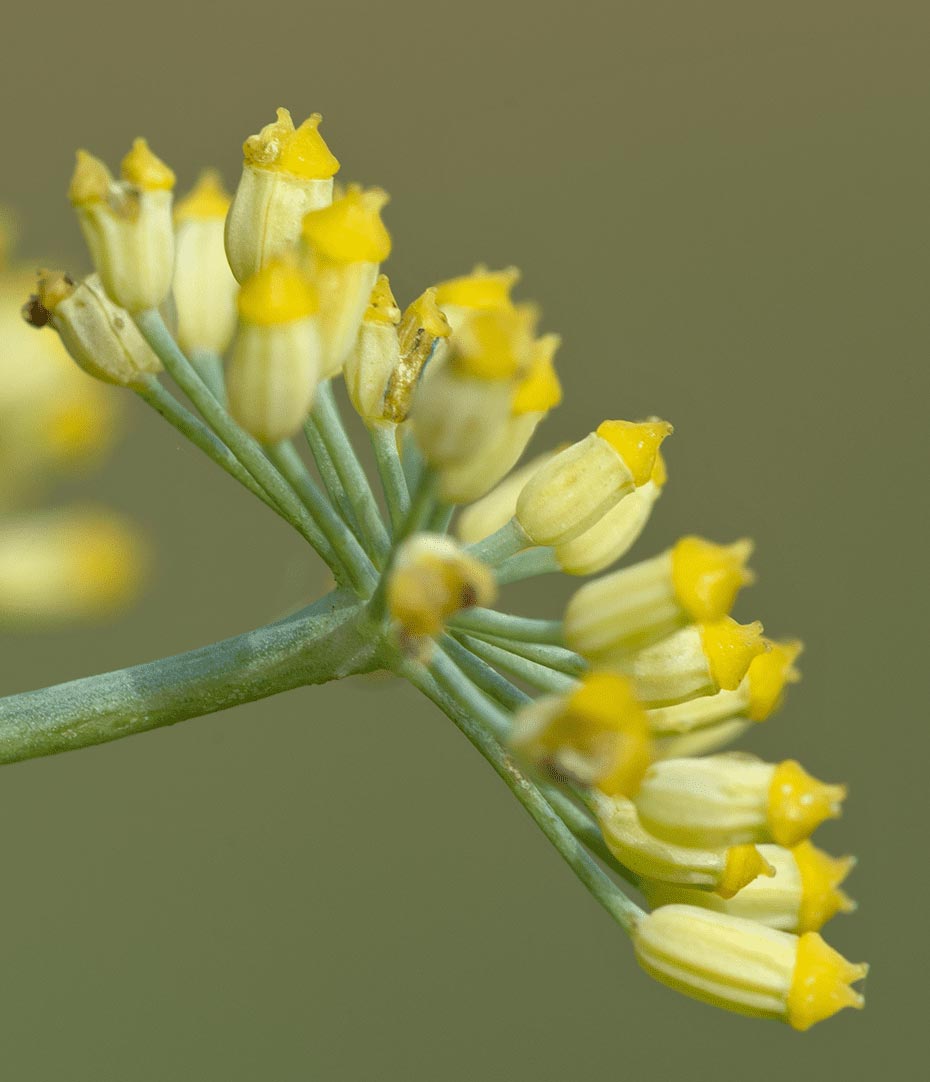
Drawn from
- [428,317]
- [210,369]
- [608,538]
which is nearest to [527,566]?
[608,538]

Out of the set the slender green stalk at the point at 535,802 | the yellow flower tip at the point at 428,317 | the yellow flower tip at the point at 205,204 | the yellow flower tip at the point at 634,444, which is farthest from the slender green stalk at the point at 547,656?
the yellow flower tip at the point at 205,204

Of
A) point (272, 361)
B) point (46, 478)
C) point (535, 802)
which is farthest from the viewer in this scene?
point (46, 478)

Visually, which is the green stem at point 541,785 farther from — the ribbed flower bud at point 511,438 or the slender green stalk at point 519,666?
the ribbed flower bud at point 511,438

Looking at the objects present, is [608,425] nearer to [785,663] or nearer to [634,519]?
[634,519]

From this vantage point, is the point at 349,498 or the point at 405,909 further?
the point at 405,909

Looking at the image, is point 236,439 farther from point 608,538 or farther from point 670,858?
point 670,858

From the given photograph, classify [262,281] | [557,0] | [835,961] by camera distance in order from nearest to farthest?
[262,281], [835,961], [557,0]

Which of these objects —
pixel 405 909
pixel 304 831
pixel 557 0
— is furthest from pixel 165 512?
pixel 557 0
